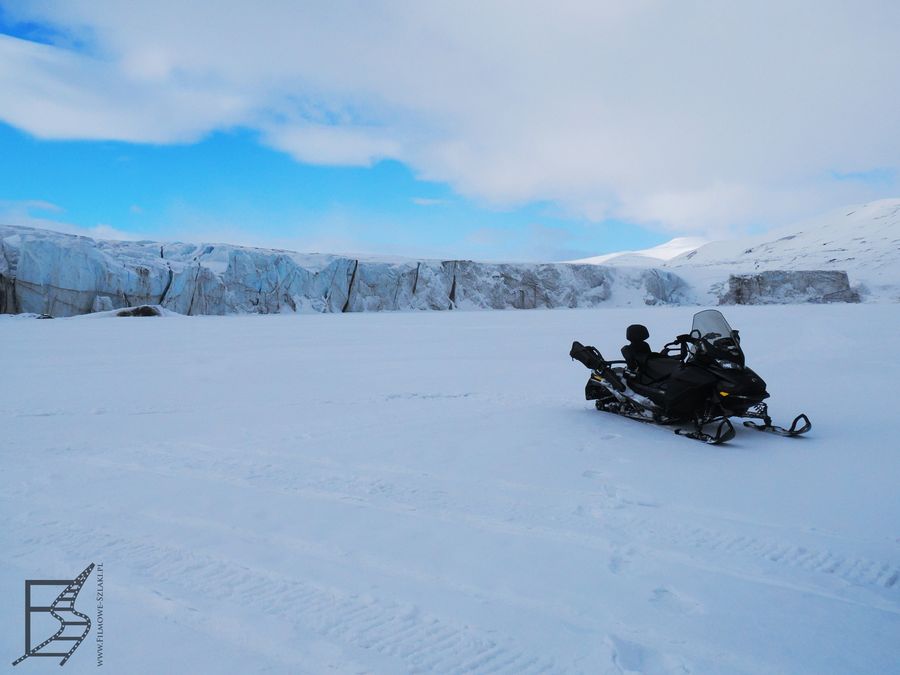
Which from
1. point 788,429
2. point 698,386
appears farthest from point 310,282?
point 788,429

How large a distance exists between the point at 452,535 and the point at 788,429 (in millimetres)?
3699

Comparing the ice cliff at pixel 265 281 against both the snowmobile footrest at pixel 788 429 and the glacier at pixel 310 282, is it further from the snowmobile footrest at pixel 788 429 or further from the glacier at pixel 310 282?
the snowmobile footrest at pixel 788 429

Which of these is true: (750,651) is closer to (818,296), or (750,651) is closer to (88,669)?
(88,669)

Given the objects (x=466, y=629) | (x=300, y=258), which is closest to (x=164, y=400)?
(x=466, y=629)

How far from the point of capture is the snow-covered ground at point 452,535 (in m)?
1.94

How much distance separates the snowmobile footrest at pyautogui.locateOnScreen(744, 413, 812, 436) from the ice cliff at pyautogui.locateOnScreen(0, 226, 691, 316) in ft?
94.6

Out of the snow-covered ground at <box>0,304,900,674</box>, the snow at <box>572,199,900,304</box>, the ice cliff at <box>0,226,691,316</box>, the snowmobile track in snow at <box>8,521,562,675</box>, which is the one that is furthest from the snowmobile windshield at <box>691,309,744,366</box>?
the snow at <box>572,199,900,304</box>

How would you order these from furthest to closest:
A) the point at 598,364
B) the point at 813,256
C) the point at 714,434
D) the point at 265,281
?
the point at 813,256 < the point at 265,281 < the point at 598,364 < the point at 714,434

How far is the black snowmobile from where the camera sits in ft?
15.0

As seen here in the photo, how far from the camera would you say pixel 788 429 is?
4.95 metres

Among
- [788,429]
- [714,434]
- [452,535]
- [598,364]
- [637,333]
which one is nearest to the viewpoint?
[452,535]

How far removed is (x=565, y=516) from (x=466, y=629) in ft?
3.80

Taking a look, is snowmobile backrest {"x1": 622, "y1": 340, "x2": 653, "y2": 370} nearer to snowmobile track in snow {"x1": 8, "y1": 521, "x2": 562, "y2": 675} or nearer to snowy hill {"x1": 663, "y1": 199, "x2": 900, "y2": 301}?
snowmobile track in snow {"x1": 8, "y1": 521, "x2": 562, "y2": 675}

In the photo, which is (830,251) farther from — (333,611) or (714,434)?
(333,611)
